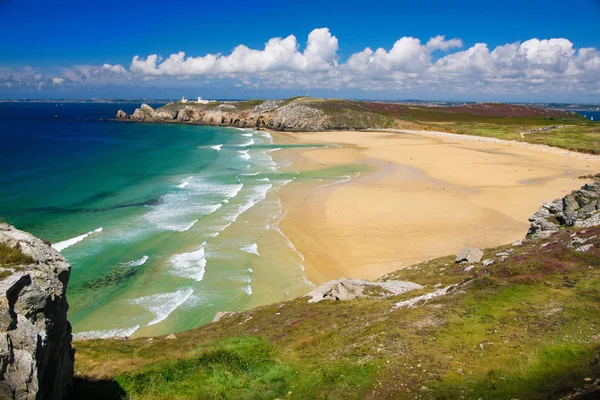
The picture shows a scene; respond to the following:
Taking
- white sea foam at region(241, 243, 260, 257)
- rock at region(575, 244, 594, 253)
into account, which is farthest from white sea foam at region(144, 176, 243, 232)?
rock at region(575, 244, 594, 253)

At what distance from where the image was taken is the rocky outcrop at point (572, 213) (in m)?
24.0

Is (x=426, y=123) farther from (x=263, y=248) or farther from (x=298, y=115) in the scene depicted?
(x=263, y=248)

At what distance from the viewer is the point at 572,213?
2553cm

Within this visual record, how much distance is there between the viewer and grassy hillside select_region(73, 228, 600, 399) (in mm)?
10250

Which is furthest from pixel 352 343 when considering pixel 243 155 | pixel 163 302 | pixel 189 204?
pixel 243 155

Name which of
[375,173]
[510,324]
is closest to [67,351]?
[510,324]

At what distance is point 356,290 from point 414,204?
87.7 feet

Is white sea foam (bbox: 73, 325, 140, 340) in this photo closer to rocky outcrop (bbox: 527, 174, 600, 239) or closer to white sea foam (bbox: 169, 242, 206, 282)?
white sea foam (bbox: 169, 242, 206, 282)

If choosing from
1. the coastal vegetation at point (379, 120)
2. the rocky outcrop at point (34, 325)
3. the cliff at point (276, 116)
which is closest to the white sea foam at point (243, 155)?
the cliff at point (276, 116)

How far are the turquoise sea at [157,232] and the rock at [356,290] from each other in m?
5.60

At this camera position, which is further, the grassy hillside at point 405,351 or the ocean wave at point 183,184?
the ocean wave at point 183,184

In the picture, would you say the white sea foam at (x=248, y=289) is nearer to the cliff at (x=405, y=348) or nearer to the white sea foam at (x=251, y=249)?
the white sea foam at (x=251, y=249)

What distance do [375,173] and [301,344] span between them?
5140cm

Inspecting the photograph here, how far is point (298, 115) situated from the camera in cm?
15062
